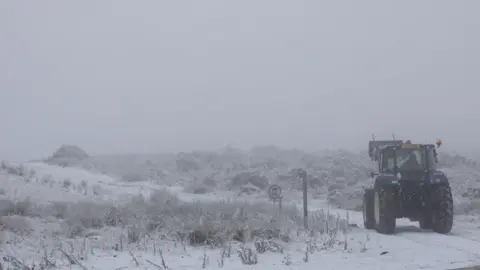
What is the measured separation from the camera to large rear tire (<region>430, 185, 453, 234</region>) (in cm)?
1575

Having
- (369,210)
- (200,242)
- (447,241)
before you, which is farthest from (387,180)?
(200,242)

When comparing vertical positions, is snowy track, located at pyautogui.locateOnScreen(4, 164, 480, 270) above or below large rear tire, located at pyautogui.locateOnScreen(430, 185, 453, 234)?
below

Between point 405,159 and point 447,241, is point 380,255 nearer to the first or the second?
point 447,241

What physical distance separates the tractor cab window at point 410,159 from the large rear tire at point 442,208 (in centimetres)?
94

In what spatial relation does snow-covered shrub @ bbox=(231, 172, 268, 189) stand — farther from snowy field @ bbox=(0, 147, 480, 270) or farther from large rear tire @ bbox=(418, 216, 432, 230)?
large rear tire @ bbox=(418, 216, 432, 230)

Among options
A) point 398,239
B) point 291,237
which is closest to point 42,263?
point 291,237

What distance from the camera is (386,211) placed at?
51.6 ft

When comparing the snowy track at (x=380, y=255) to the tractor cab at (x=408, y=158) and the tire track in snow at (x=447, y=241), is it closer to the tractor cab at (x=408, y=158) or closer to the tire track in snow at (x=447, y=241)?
the tire track in snow at (x=447, y=241)

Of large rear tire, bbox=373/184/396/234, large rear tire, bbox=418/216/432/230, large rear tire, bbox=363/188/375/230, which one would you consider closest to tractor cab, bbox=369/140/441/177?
large rear tire, bbox=363/188/375/230

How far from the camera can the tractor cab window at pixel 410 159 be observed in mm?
16844

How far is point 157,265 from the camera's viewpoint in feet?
33.4

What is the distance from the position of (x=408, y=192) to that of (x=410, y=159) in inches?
39.2

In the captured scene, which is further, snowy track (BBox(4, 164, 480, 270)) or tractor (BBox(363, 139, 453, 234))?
tractor (BBox(363, 139, 453, 234))

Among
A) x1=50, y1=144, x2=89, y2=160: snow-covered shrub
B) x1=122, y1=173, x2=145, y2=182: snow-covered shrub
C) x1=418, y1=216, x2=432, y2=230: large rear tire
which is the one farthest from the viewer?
x1=50, y1=144, x2=89, y2=160: snow-covered shrub
